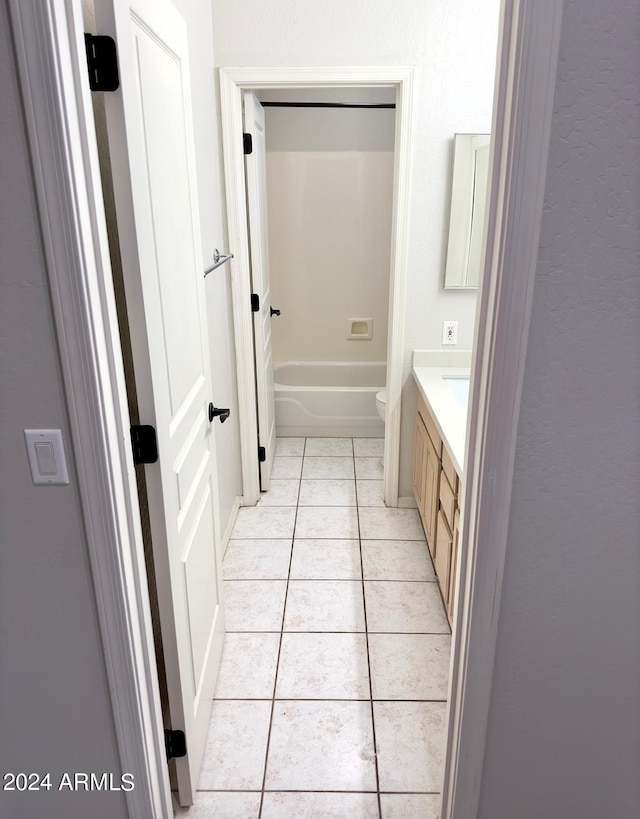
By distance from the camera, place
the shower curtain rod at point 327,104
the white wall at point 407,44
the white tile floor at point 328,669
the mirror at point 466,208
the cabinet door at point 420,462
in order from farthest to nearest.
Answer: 1. the shower curtain rod at point 327,104
2. the cabinet door at point 420,462
3. the mirror at point 466,208
4. the white wall at point 407,44
5. the white tile floor at point 328,669

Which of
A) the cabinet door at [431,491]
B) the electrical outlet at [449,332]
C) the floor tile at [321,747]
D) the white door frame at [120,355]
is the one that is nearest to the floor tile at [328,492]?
the cabinet door at [431,491]

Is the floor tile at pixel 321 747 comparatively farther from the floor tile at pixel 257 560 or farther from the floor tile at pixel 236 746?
the floor tile at pixel 257 560

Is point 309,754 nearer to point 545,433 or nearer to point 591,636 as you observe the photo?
point 591,636

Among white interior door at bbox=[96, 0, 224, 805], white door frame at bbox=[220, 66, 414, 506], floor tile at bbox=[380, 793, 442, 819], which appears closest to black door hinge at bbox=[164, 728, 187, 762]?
white interior door at bbox=[96, 0, 224, 805]

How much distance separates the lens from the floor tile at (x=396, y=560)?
108 inches

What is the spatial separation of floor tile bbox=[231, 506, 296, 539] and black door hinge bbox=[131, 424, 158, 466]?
1828 millimetres

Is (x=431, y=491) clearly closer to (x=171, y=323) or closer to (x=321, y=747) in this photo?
(x=321, y=747)

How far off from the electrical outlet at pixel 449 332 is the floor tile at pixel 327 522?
1066mm

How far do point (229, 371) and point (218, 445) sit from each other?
1.51ft

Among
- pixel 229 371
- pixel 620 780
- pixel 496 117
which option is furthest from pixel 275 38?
pixel 620 780

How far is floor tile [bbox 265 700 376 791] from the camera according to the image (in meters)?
1.76

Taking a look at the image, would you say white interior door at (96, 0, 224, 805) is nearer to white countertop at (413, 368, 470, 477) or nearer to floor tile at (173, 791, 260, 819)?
floor tile at (173, 791, 260, 819)

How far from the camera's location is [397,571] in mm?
2766

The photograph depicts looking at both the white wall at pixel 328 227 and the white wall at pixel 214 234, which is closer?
the white wall at pixel 214 234
